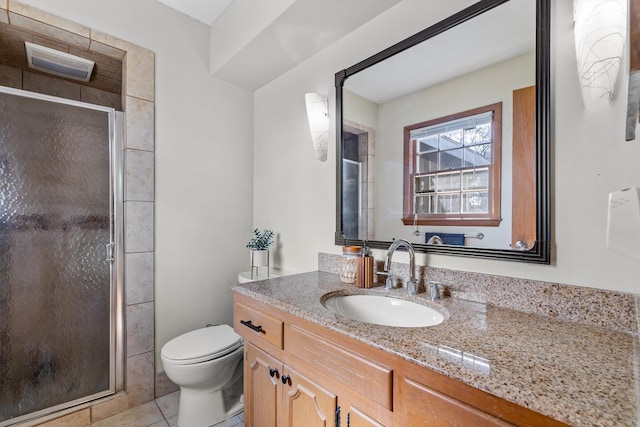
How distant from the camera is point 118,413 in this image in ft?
5.74

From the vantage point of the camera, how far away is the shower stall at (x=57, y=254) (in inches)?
62.2

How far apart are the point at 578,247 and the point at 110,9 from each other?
261 centimetres

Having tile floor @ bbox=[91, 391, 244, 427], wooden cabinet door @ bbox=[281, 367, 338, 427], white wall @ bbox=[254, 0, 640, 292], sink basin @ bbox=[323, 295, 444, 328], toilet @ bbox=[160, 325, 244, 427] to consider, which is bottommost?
tile floor @ bbox=[91, 391, 244, 427]

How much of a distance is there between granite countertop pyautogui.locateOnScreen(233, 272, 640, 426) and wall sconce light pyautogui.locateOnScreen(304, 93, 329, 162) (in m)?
1.02

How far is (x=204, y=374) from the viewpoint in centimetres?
158

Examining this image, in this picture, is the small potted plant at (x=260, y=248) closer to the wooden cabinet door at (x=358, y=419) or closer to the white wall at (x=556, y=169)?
the white wall at (x=556, y=169)

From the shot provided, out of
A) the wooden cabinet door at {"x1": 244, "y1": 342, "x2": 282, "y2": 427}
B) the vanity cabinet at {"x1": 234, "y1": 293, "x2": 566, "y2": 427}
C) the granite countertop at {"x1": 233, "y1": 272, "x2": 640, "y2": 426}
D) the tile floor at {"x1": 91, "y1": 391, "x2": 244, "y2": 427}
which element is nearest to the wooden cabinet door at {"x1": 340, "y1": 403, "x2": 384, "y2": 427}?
the vanity cabinet at {"x1": 234, "y1": 293, "x2": 566, "y2": 427}

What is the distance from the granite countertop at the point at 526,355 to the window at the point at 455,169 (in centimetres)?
38

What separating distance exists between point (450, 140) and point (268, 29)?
1176 millimetres

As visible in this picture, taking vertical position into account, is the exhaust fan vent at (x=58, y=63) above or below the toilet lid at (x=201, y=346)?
above

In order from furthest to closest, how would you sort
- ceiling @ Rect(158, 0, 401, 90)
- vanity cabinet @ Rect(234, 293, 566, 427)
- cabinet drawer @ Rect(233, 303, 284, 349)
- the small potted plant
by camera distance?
the small potted plant
ceiling @ Rect(158, 0, 401, 90)
cabinet drawer @ Rect(233, 303, 284, 349)
vanity cabinet @ Rect(234, 293, 566, 427)

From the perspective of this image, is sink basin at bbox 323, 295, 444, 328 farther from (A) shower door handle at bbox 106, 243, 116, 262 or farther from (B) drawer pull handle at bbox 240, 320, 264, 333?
(A) shower door handle at bbox 106, 243, 116, 262

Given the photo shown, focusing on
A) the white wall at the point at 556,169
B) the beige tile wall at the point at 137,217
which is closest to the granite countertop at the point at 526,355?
the white wall at the point at 556,169

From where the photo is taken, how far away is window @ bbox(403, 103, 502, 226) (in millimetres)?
1146
